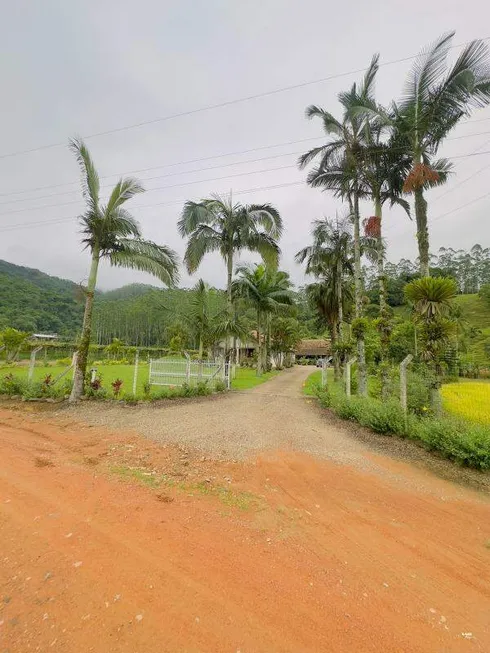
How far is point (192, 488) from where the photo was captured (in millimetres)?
4188

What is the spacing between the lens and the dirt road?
2010 millimetres

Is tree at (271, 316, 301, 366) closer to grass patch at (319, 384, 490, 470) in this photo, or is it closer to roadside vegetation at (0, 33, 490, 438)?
roadside vegetation at (0, 33, 490, 438)

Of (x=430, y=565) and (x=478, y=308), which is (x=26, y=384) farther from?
(x=478, y=308)

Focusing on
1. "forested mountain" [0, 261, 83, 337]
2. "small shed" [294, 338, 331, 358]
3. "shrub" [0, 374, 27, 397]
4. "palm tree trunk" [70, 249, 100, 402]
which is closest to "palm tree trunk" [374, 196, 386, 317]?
"palm tree trunk" [70, 249, 100, 402]

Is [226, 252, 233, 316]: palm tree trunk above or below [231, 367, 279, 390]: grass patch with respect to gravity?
above

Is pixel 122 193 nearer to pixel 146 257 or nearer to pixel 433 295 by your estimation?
pixel 146 257

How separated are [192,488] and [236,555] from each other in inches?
59.6

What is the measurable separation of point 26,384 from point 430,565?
1170 cm

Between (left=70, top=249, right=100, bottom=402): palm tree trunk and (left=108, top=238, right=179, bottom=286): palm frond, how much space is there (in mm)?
681

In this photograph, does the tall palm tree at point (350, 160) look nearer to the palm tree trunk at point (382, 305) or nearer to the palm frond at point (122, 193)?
the palm tree trunk at point (382, 305)

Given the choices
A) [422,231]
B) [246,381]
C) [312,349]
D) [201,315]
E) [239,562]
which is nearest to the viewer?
[239,562]

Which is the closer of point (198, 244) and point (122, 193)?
point (122, 193)

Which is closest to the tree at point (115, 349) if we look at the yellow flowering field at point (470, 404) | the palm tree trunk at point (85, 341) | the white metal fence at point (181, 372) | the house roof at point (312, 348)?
the white metal fence at point (181, 372)

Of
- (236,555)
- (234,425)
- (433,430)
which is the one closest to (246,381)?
(234,425)
